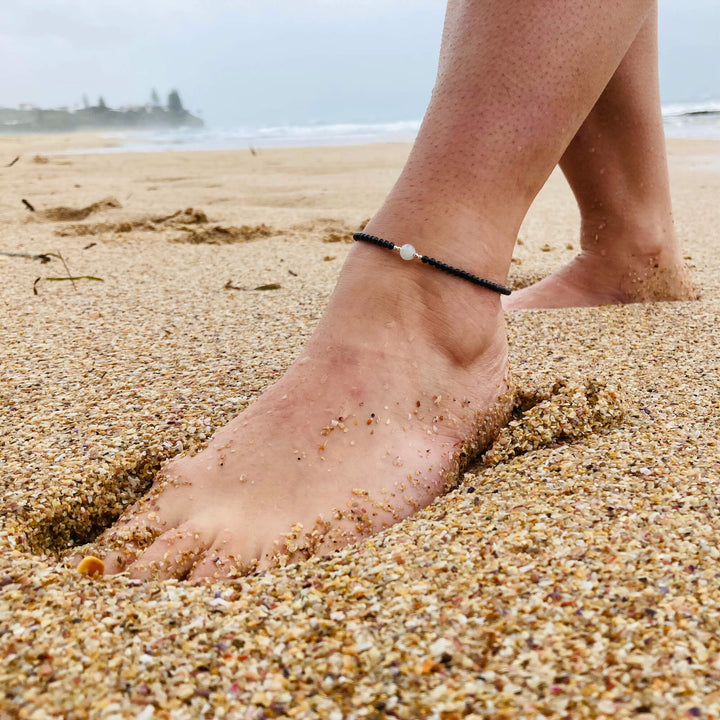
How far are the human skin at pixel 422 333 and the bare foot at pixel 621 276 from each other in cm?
60

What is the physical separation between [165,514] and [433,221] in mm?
557

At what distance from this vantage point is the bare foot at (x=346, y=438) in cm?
86

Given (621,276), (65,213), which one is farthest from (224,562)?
(65,213)

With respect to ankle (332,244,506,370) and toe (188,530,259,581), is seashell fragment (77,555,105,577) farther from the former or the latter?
ankle (332,244,506,370)

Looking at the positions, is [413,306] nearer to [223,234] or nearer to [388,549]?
[388,549]

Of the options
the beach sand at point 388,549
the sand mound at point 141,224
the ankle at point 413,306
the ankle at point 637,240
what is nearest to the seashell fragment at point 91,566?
the beach sand at point 388,549

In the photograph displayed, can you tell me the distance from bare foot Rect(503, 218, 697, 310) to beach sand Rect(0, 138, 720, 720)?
7cm

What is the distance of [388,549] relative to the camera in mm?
764

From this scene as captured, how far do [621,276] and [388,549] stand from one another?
1143mm

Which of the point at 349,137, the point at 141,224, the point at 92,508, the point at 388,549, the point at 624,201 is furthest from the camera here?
the point at 349,137

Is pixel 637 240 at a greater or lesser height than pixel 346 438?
greater

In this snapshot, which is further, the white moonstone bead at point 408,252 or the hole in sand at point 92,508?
the white moonstone bead at point 408,252

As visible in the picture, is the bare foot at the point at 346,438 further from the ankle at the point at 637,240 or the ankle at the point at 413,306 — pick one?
the ankle at the point at 637,240

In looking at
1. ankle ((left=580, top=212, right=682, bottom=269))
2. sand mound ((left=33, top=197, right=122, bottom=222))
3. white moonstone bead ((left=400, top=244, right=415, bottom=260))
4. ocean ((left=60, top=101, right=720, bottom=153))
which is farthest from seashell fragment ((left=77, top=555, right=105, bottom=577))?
ocean ((left=60, top=101, right=720, bottom=153))
